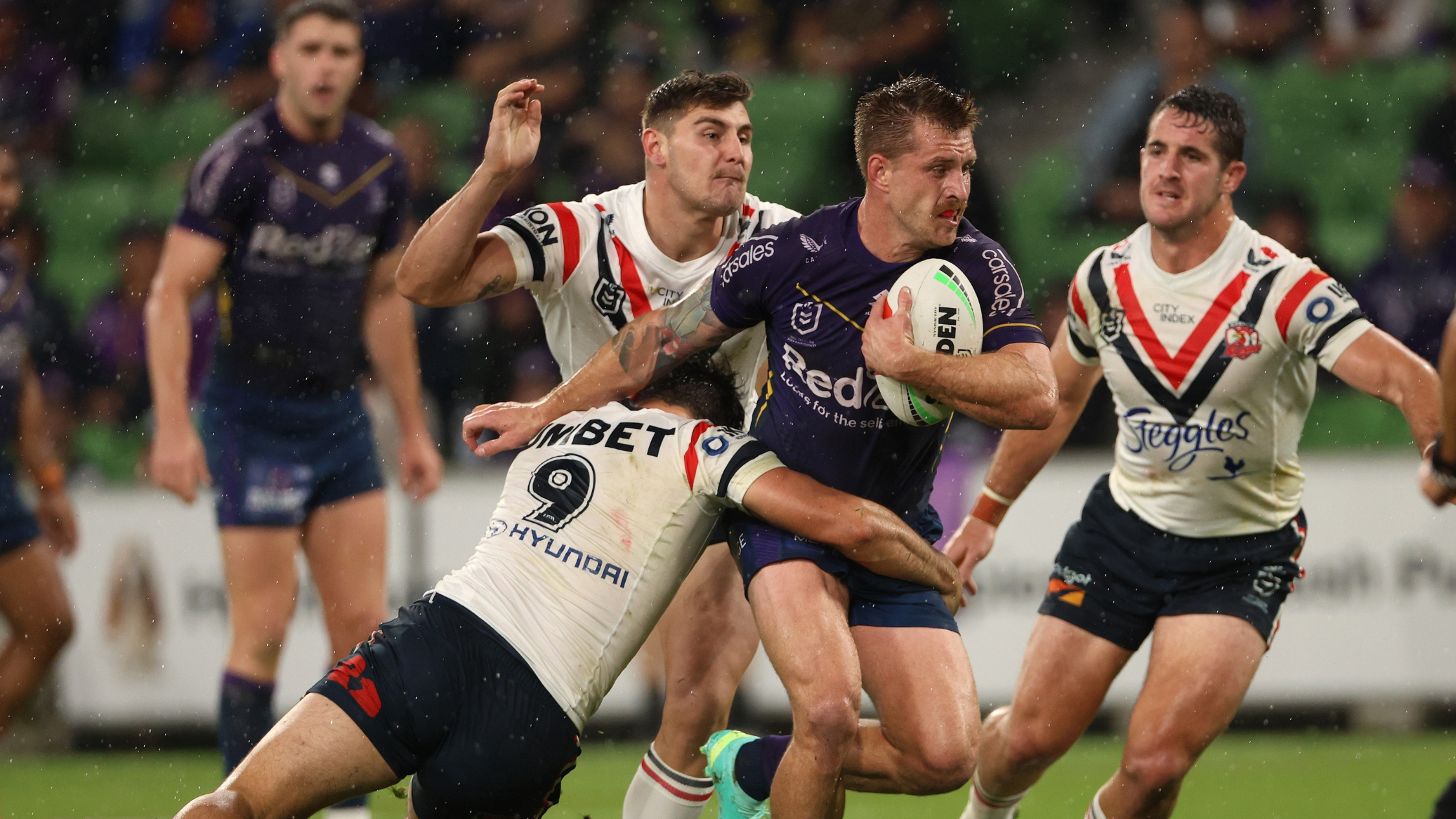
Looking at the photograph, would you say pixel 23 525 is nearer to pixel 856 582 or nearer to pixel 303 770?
pixel 303 770

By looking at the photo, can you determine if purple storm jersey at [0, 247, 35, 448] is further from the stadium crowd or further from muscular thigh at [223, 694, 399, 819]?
muscular thigh at [223, 694, 399, 819]

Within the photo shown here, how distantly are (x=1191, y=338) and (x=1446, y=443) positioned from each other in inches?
45.6

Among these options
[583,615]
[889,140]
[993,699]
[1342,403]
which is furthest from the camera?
[1342,403]

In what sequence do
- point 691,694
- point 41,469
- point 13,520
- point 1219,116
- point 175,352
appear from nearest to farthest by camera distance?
point 691,694 < point 1219,116 < point 175,352 < point 13,520 < point 41,469

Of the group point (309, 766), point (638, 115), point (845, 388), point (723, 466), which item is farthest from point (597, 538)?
point (638, 115)

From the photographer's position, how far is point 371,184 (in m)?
6.27

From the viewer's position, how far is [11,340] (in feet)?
21.6

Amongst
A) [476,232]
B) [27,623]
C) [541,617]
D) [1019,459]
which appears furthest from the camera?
[27,623]

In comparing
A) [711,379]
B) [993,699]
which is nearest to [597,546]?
[711,379]

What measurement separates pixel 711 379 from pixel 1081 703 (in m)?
1.62

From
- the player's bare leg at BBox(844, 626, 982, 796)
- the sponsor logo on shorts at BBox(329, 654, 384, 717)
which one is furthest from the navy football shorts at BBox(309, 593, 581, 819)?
the player's bare leg at BBox(844, 626, 982, 796)

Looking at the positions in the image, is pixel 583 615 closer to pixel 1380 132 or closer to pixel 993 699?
pixel 993 699

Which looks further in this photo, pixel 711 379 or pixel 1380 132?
pixel 1380 132

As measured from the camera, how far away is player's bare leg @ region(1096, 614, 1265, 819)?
4680 mm
